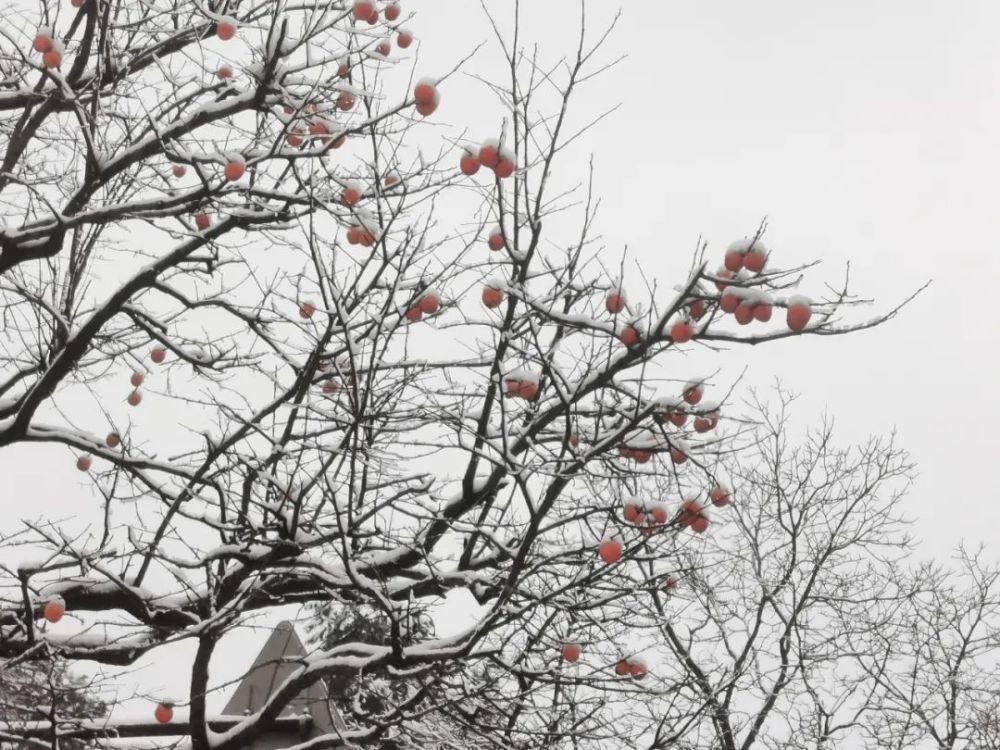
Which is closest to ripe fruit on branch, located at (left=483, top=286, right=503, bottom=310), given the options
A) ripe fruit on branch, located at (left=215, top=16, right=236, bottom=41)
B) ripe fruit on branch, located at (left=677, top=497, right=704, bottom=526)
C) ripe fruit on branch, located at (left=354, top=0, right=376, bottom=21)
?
ripe fruit on branch, located at (left=677, top=497, right=704, bottom=526)

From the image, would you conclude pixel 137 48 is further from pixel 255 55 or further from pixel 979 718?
pixel 979 718

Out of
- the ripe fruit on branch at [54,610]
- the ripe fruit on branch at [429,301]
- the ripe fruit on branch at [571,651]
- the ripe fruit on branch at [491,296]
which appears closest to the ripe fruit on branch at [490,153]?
the ripe fruit on branch at [491,296]

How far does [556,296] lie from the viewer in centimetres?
446

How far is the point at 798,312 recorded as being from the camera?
137 inches

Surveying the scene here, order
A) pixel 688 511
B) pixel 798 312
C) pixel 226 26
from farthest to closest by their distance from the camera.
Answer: pixel 226 26 → pixel 688 511 → pixel 798 312

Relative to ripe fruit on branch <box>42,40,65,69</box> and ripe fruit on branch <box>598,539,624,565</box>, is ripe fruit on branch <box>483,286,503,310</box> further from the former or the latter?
ripe fruit on branch <box>42,40,65,69</box>

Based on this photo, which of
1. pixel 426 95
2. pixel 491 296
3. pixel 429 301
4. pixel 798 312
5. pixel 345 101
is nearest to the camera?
pixel 798 312

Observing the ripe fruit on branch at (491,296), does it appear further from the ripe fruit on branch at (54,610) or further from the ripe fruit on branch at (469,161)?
the ripe fruit on branch at (54,610)

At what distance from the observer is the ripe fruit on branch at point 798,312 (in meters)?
3.46

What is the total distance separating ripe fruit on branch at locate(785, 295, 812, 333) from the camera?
346cm

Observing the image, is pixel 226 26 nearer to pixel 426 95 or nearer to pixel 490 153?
pixel 426 95

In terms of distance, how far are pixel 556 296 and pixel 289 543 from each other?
1.73m

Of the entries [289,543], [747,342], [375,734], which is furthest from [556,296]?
[375,734]

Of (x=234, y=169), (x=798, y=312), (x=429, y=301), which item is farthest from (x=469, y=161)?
(x=234, y=169)
